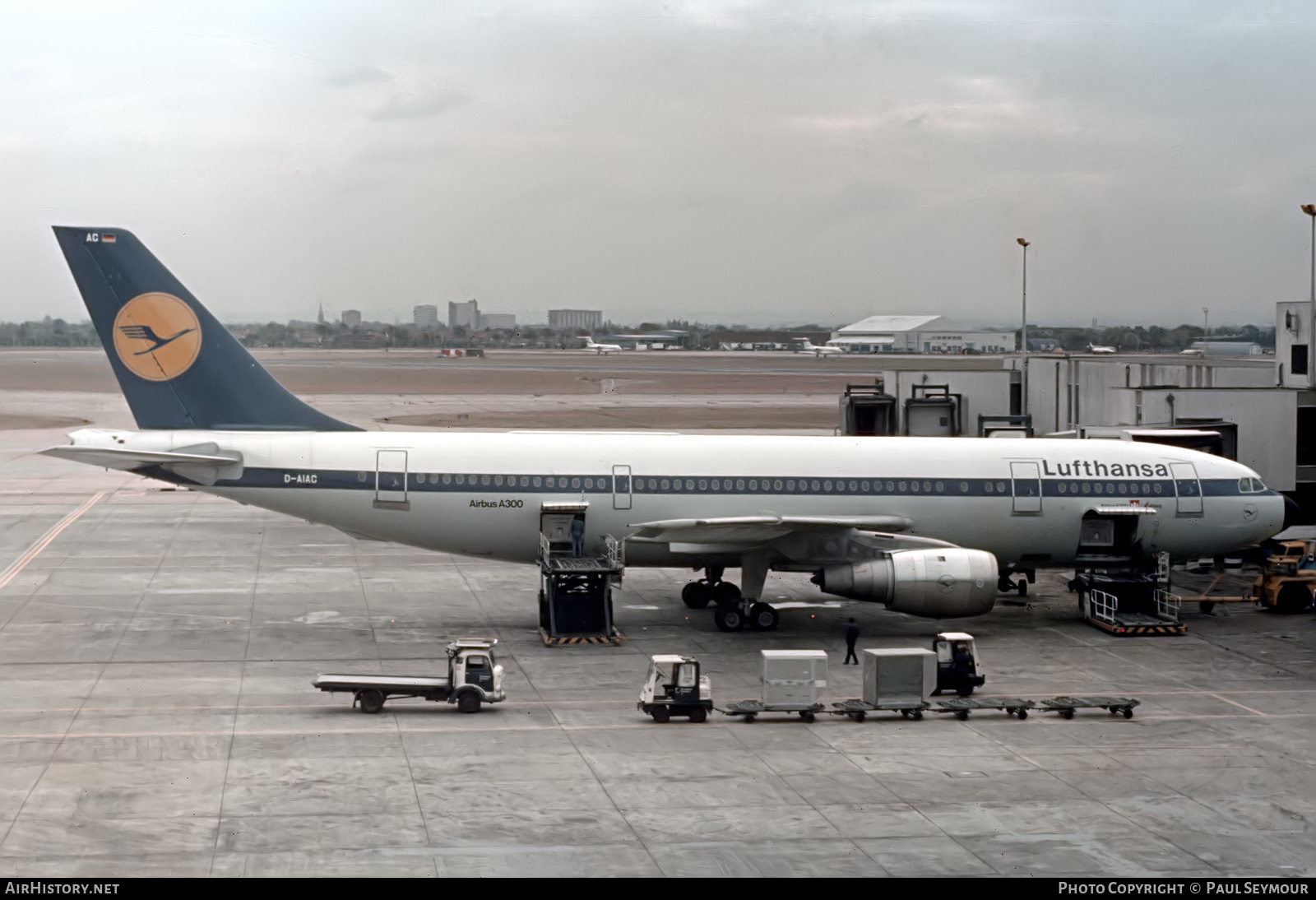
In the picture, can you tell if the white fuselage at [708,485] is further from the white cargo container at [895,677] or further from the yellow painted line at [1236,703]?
the white cargo container at [895,677]

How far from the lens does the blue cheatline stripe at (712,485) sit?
96.6 ft

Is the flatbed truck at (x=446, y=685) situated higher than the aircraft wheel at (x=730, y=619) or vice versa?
the flatbed truck at (x=446, y=685)

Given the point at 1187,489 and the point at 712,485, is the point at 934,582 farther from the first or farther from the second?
the point at 1187,489

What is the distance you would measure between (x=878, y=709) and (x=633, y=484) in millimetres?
9392

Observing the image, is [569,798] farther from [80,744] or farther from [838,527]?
[838,527]

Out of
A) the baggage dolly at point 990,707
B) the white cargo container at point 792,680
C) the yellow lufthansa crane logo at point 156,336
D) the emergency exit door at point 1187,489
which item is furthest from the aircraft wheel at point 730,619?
the yellow lufthansa crane logo at point 156,336

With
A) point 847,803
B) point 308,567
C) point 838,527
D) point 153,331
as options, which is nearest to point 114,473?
point 308,567

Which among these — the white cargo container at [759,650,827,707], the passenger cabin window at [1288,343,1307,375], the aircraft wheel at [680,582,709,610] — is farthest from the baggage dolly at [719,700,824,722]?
the passenger cabin window at [1288,343,1307,375]

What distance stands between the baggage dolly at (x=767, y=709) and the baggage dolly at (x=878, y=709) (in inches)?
13.5

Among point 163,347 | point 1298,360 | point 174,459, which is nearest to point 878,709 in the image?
point 174,459

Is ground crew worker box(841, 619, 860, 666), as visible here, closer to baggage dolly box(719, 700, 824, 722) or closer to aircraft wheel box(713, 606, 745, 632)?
aircraft wheel box(713, 606, 745, 632)

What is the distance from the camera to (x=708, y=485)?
99.1 ft

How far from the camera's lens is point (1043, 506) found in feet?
103

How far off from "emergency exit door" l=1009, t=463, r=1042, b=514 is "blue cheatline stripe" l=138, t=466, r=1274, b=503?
0.03 m
